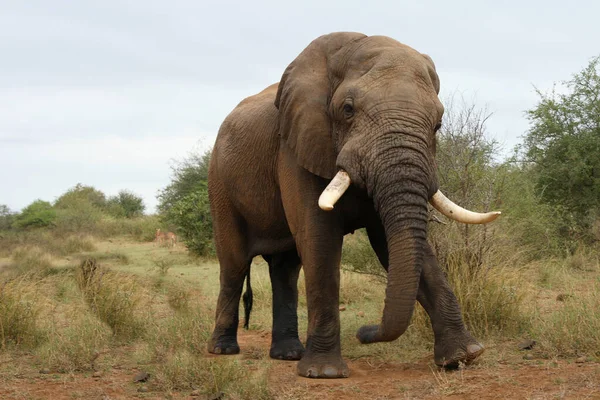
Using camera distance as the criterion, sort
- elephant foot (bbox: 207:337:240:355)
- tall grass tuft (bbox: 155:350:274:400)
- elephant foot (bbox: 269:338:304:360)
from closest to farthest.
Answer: tall grass tuft (bbox: 155:350:274:400), elephant foot (bbox: 269:338:304:360), elephant foot (bbox: 207:337:240:355)

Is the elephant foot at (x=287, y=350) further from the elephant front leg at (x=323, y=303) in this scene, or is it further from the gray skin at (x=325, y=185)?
the elephant front leg at (x=323, y=303)

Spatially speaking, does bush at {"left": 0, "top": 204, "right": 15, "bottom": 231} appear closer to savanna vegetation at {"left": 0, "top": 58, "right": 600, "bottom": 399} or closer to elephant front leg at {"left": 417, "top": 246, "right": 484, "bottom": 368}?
savanna vegetation at {"left": 0, "top": 58, "right": 600, "bottom": 399}

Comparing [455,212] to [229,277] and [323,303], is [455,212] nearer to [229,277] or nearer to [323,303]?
[323,303]

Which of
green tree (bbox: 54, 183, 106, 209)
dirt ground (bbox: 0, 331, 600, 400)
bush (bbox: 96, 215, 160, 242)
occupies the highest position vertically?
green tree (bbox: 54, 183, 106, 209)

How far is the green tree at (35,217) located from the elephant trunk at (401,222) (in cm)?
2981

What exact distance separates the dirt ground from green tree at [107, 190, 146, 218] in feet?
129

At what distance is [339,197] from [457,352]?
1.58 m

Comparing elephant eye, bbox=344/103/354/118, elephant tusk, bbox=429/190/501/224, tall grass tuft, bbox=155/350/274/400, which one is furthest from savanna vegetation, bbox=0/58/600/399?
elephant eye, bbox=344/103/354/118

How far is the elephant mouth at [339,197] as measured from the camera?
550 cm

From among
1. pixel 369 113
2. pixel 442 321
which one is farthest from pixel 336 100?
pixel 442 321

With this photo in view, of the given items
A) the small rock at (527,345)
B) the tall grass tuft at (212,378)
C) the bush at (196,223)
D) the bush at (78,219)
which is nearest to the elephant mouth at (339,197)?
the tall grass tuft at (212,378)

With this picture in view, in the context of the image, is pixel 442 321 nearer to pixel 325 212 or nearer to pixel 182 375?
pixel 325 212

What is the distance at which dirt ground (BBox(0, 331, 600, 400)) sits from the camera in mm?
5316

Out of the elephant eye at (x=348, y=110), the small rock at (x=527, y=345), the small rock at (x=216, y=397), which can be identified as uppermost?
the elephant eye at (x=348, y=110)
